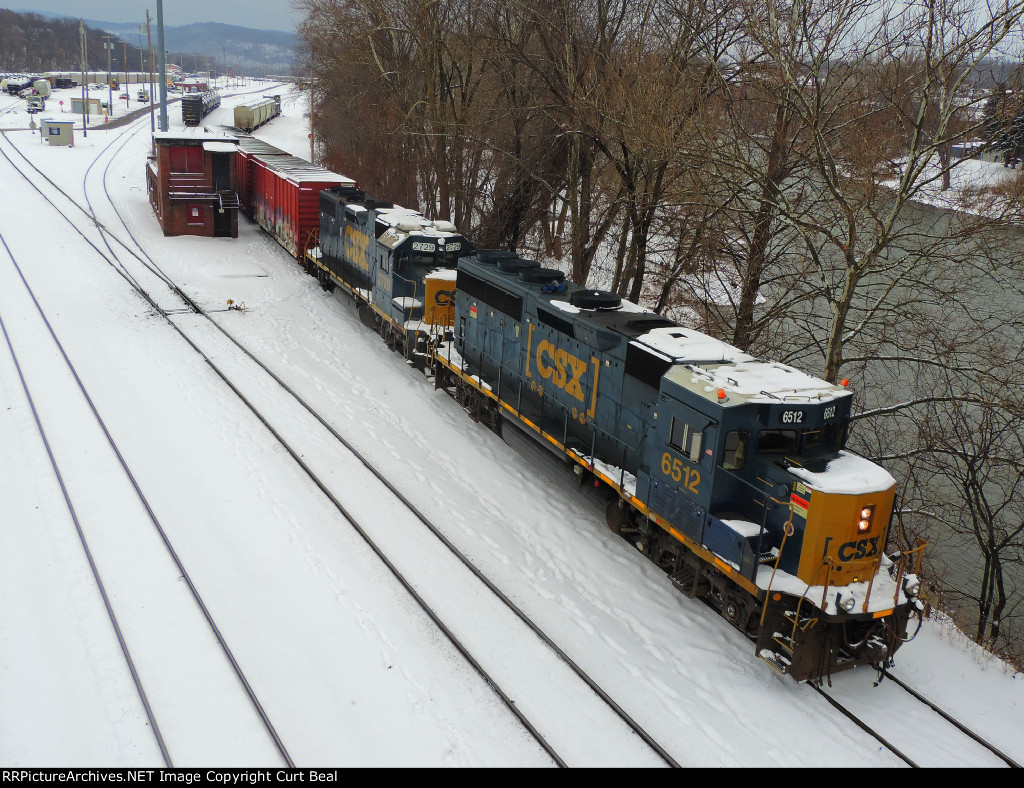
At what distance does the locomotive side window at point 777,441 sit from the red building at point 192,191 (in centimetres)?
2696

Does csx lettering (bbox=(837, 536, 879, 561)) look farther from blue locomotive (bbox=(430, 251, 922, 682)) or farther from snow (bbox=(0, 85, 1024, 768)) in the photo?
snow (bbox=(0, 85, 1024, 768))

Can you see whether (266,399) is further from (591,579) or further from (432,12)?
(432,12)

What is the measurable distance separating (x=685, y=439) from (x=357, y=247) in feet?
48.3

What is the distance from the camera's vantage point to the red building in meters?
31.8

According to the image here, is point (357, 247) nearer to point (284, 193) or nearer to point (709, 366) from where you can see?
point (284, 193)

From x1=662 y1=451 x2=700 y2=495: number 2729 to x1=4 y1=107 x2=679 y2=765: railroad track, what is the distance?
2709mm

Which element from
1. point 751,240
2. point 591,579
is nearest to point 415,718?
point 591,579

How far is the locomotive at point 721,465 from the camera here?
9.92 m

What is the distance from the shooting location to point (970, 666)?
11086 millimetres

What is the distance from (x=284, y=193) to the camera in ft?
96.1

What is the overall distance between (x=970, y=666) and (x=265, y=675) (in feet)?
29.7

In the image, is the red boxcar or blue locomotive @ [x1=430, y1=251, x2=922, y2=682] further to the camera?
the red boxcar

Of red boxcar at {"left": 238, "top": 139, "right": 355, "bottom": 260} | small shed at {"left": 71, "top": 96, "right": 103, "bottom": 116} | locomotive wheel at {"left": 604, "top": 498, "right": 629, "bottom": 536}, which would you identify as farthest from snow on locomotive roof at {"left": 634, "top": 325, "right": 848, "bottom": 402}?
small shed at {"left": 71, "top": 96, "right": 103, "bottom": 116}
